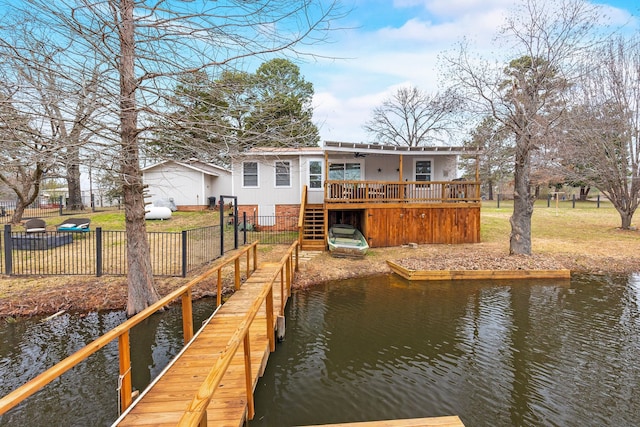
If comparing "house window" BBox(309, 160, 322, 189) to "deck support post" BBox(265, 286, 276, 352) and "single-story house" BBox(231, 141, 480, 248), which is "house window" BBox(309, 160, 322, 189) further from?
"deck support post" BBox(265, 286, 276, 352)

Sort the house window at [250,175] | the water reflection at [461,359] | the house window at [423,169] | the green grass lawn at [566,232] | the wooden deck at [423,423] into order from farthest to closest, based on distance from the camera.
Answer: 1. the house window at [250,175]
2. the house window at [423,169]
3. the green grass lawn at [566,232]
4. the water reflection at [461,359]
5. the wooden deck at [423,423]

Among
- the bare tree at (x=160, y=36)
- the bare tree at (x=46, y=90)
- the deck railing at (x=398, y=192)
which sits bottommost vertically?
the deck railing at (x=398, y=192)

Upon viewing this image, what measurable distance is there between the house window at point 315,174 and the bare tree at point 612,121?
11.2m

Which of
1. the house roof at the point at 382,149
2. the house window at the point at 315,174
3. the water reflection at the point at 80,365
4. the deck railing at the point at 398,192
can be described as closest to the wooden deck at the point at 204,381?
the water reflection at the point at 80,365

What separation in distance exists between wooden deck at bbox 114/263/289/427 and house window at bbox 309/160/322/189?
10.7 metres

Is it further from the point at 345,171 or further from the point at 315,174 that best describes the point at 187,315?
the point at 345,171

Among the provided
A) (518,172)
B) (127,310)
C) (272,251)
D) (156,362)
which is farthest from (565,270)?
A: (127,310)

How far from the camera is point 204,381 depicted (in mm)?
1911

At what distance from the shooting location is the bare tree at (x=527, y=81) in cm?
977

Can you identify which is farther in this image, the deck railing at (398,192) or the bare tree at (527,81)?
the deck railing at (398,192)

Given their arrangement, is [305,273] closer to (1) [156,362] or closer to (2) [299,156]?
(1) [156,362]

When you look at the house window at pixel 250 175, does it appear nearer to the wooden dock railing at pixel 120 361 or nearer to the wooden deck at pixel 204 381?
the wooden deck at pixel 204 381

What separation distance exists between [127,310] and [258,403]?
3.92 meters

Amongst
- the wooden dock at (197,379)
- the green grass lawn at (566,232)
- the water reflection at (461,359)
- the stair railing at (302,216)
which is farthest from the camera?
the green grass lawn at (566,232)
